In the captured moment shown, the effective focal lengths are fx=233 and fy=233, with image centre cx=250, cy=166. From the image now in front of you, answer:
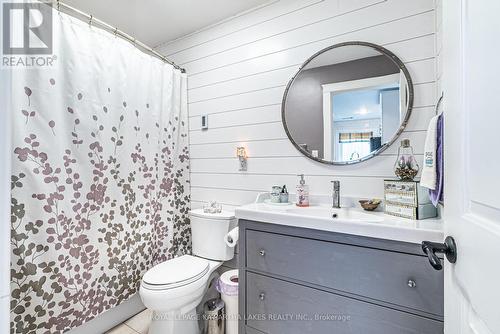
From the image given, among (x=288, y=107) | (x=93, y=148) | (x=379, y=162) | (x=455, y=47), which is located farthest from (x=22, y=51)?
(x=379, y=162)

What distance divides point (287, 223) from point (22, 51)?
1.67 m

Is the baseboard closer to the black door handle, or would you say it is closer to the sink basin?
the sink basin

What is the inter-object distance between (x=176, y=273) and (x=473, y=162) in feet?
5.28

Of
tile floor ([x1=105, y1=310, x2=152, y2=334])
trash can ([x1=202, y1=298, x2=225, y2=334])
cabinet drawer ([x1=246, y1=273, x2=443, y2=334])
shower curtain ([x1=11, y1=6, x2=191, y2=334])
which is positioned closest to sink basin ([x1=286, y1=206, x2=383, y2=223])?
cabinet drawer ([x1=246, y1=273, x2=443, y2=334])

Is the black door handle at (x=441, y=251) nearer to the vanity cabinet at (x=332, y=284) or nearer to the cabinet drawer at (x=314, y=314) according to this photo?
the vanity cabinet at (x=332, y=284)

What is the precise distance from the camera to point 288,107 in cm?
173

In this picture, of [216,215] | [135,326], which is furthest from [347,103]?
[135,326]

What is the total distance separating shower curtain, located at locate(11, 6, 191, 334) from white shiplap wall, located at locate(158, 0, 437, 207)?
0.32 m

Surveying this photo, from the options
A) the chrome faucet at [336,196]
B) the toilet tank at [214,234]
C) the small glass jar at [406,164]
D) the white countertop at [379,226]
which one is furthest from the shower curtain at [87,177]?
the small glass jar at [406,164]

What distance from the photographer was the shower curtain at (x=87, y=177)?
4.09ft

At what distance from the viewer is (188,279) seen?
150 centimetres

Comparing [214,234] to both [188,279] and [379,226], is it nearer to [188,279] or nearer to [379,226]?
[188,279]

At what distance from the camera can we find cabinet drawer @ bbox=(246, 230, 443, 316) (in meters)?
0.93

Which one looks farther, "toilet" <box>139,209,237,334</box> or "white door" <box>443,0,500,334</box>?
"toilet" <box>139,209,237,334</box>
